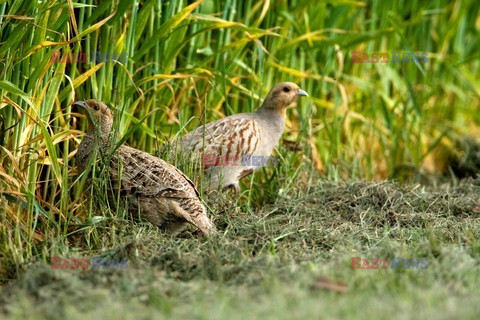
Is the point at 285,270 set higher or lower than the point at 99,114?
lower

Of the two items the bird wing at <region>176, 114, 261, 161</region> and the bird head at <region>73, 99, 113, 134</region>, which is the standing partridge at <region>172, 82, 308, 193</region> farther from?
the bird head at <region>73, 99, 113, 134</region>

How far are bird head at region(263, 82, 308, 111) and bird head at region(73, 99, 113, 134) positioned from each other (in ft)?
4.98

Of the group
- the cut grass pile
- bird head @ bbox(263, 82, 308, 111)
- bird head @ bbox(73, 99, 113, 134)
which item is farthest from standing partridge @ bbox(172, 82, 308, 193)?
bird head @ bbox(73, 99, 113, 134)

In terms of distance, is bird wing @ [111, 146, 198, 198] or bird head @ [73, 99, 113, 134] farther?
bird head @ [73, 99, 113, 134]

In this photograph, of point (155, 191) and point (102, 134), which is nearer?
point (155, 191)

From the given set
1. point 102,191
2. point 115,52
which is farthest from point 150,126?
point 102,191

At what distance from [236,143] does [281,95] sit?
0.66m

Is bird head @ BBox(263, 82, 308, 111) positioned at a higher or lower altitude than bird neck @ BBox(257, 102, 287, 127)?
higher

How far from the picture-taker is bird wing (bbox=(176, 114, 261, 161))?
5281mm

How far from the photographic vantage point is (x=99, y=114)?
183 inches

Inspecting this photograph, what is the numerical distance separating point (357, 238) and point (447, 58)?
4.25 m

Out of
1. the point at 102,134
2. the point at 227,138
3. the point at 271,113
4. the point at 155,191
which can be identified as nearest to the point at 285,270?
the point at 155,191

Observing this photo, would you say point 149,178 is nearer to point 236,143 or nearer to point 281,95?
point 236,143

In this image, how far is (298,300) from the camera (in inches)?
115
